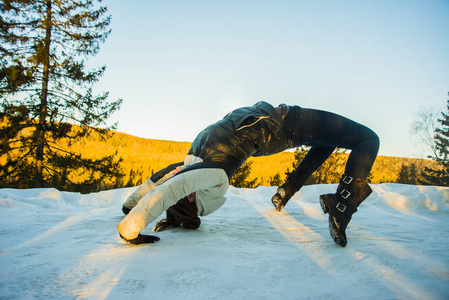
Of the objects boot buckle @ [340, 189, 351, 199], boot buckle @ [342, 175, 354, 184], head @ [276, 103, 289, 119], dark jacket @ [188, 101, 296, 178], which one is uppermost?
head @ [276, 103, 289, 119]

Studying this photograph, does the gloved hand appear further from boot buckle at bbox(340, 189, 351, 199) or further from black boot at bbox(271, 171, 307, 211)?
black boot at bbox(271, 171, 307, 211)

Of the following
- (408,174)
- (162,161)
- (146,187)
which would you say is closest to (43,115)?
(146,187)

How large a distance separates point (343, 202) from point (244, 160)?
722 mm

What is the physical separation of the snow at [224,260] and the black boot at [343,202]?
12 centimetres

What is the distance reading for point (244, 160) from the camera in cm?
194

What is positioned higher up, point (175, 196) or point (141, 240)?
point (175, 196)

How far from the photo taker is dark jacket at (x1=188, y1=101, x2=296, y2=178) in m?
1.79

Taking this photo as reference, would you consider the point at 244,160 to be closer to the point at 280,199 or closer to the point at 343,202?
the point at 343,202

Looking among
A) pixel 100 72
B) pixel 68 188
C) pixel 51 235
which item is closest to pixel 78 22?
pixel 100 72

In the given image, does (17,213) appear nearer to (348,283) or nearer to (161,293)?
(161,293)

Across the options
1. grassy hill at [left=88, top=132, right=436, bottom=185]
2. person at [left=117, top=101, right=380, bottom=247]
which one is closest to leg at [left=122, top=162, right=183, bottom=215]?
person at [left=117, top=101, right=380, bottom=247]

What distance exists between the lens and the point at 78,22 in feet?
29.2

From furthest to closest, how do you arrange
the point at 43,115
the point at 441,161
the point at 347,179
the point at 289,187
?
the point at 441,161
the point at 43,115
the point at 289,187
the point at 347,179

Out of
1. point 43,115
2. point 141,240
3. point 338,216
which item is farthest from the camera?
point 43,115
